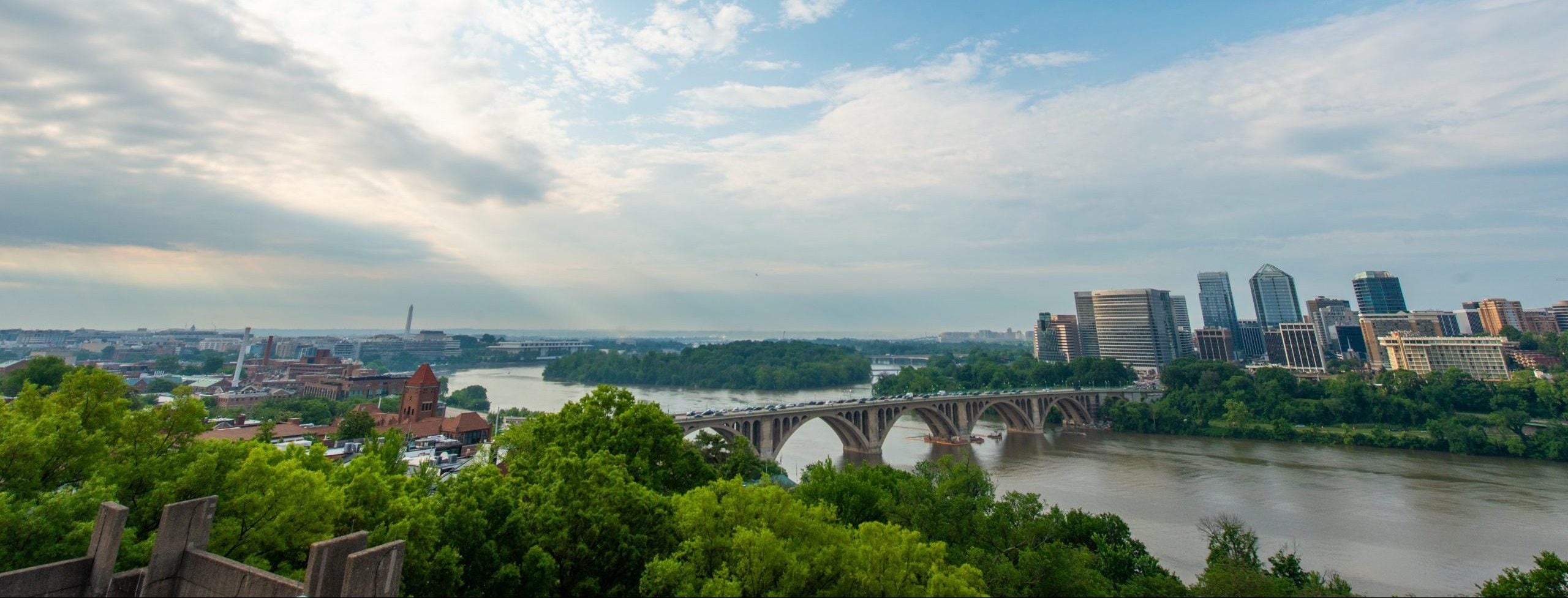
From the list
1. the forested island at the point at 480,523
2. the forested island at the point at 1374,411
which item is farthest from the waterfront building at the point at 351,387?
the forested island at the point at 1374,411

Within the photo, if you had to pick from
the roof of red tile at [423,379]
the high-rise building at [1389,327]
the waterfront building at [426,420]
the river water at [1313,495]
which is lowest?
the river water at [1313,495]

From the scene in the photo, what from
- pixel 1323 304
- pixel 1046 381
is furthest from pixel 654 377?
pixel 1323 304

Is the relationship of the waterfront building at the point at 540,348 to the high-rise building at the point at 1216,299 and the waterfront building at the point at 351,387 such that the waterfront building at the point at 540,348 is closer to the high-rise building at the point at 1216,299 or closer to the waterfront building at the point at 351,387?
the waterfront building at the point at 351,387

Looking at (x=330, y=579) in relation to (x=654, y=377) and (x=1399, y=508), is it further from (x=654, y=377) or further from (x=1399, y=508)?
(x=654, y=377)

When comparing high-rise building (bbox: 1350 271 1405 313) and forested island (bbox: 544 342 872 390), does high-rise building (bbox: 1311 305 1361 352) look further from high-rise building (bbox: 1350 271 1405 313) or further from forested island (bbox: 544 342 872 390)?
forested island (bbox: 544 342 872 390)

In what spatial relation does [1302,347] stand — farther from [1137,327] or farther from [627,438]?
[627,438]

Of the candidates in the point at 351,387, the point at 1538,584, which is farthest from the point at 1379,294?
the point at 351,387

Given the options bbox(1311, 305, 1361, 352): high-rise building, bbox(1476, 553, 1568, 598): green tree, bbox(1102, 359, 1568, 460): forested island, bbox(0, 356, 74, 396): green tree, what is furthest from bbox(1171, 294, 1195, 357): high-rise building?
bbox(0, 356, 74, 396): green tree
